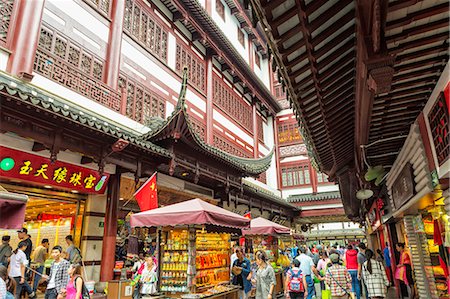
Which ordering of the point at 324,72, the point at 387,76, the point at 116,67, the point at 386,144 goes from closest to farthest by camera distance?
the point at 387,76 < the point at 324,72 < the point at 386,144 < the point at 116,67

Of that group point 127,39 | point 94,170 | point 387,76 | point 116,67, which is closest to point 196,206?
point 94,170

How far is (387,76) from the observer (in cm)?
322

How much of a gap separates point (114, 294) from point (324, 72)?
280 inches

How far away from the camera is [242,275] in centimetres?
923

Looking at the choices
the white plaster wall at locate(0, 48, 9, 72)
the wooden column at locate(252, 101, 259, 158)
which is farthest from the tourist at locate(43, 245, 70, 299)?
the wooden column at locate(252, 101, 259, 158)

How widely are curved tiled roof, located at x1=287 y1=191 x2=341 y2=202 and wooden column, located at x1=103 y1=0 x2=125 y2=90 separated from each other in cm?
1858

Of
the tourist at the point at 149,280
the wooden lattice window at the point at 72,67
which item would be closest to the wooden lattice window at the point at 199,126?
the wooden lattice window at the point at 72,67

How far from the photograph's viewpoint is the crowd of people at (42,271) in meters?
5.04

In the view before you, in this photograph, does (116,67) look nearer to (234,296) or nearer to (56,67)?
(56,67)

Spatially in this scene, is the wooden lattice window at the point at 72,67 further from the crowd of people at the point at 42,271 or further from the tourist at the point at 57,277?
the tourist at the point at 57,277

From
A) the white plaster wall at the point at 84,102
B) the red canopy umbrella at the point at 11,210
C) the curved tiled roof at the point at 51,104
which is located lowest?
the red canopy umbrella at the point at 11,210

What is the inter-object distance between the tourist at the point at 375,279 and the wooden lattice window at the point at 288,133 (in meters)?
19.7

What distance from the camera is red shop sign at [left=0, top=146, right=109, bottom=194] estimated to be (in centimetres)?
651

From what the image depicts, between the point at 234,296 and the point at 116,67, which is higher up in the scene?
the point at 116,67
